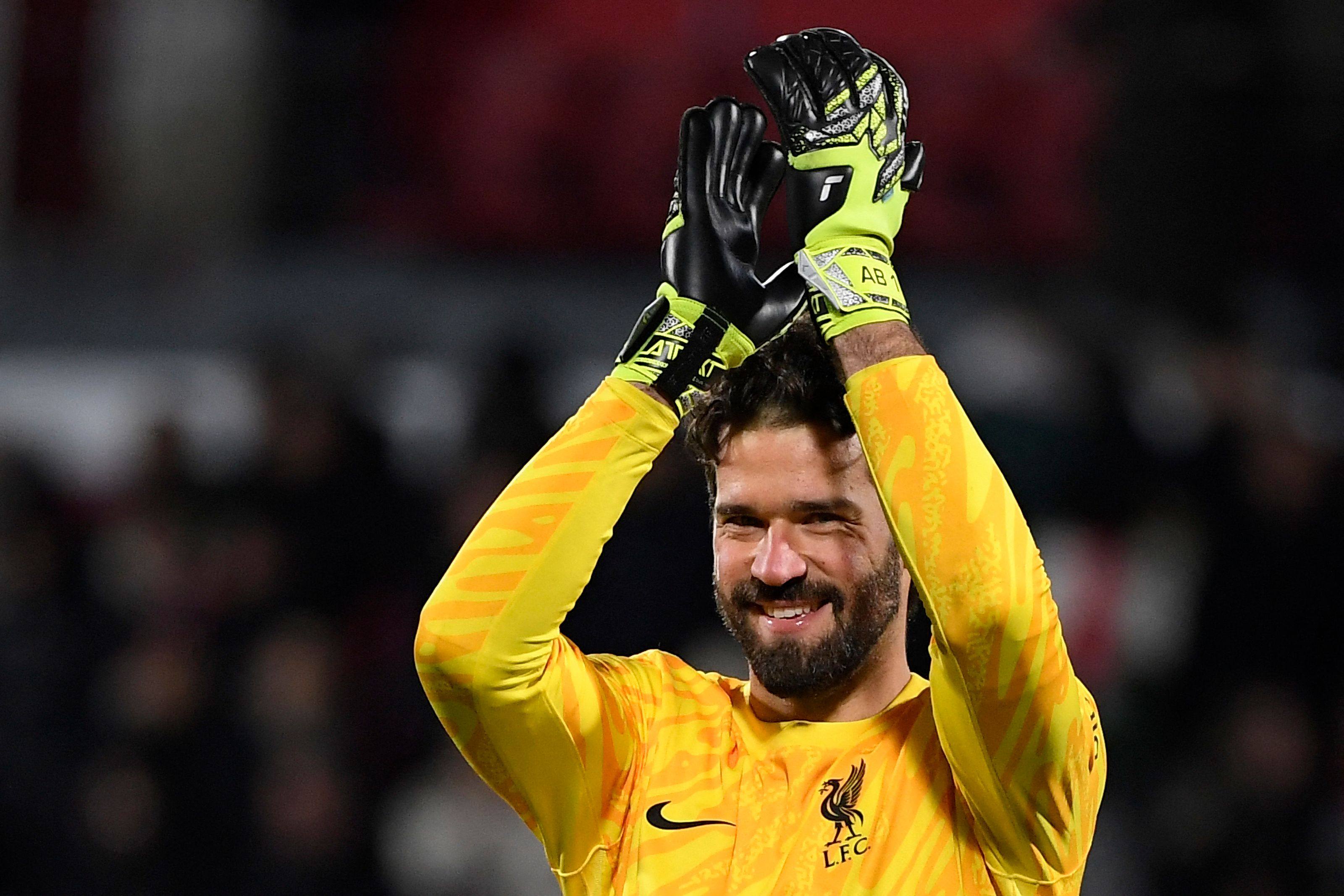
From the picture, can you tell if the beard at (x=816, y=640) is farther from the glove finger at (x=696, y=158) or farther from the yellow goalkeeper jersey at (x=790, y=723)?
the glove finger at (x=696, y=158)

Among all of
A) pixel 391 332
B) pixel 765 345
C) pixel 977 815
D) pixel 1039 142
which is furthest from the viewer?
pixel 1039 142

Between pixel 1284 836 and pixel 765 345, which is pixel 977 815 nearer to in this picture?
pixel 765 345

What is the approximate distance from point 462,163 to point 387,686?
3488 mm

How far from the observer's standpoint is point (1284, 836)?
5316mm

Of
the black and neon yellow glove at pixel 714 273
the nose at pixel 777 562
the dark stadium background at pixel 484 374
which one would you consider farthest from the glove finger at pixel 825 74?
the dark stadium background at pixel 484 374

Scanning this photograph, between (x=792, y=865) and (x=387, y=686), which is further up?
(x=792, y=865)

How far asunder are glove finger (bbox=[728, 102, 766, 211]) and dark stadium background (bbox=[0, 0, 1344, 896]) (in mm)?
2578

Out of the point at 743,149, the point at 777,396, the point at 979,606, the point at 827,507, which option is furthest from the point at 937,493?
the point at 743,149

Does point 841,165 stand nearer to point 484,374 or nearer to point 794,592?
point 794,592

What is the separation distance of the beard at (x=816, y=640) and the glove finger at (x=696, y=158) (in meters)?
0.62

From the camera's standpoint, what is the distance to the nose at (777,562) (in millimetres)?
2965

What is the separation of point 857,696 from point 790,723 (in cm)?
12

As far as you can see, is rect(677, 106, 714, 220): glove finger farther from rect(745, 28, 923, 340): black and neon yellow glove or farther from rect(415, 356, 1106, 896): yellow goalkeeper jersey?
rect(415, 356, 1106, 896): yellow goalkeeper jersey

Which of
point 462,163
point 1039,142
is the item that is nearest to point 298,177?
point 462,163
